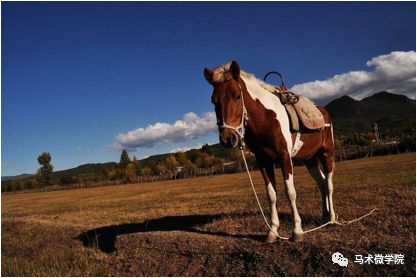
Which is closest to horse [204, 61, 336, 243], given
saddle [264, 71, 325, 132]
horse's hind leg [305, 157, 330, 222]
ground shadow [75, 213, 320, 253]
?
saddle [264, 71, 325, 132]

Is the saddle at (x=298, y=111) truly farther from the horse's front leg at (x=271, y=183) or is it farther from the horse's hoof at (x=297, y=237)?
the horse's hoof at (x=297, y=237)

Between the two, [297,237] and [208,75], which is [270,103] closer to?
[208,75]

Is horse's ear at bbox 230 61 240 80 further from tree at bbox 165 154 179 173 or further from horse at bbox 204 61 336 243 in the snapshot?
tree at bbox 165 154 179 173

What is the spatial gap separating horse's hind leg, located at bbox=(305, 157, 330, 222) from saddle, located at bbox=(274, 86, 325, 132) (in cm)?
135

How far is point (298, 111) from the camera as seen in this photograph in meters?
8.49

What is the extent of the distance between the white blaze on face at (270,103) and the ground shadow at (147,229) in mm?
2825

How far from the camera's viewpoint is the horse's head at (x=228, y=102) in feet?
22.7

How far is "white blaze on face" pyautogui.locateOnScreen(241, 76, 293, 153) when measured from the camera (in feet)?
25.9

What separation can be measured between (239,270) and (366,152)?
235ft

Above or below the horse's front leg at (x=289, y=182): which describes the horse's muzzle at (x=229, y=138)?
above

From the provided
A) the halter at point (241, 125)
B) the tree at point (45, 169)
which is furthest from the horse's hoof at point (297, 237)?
the tree at point (45, 169)

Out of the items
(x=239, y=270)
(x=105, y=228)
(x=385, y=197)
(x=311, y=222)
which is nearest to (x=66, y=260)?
(x=105, y=228)

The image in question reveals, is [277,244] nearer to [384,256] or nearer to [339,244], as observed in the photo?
[339,244]

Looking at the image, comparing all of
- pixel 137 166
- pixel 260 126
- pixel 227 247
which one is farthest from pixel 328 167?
pixel 137 166
